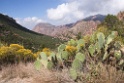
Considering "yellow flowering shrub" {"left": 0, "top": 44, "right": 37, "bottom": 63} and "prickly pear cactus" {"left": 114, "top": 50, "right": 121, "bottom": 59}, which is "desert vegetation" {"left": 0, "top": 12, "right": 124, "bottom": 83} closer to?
"prickly pear cactus" {"left": 114, "top": 50, "right": 121, "bottom": 59}

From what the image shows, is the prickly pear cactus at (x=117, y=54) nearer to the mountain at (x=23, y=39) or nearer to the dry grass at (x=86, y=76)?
the dry grass at (x=86, y=76)

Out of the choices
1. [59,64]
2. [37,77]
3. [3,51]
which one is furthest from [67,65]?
[3,51]

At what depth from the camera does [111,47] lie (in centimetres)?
823

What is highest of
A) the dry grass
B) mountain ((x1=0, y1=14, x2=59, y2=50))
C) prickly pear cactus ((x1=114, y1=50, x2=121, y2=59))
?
mountain ((x1=0, y1=14, x2=59, y2=50))

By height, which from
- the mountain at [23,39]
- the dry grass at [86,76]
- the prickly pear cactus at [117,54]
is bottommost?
the dry grass at [86,76]

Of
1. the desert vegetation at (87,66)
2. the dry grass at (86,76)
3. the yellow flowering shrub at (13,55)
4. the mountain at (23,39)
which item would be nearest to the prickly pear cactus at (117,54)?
the desert vegetation at (87,66)

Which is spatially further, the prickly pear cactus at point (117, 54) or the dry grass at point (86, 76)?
the prickly pear cactus at point (117, 54)

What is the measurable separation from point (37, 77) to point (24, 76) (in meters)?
1.64

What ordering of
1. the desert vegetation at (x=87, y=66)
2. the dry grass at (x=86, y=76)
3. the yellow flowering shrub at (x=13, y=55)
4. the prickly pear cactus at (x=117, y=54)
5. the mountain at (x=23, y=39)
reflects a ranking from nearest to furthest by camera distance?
the dry grass at (x=86, y=76)
the desert vegetation at (x=87, y=66)
the prickly pear cactus at (x=117, y=54)
the yellow flowering shrub at (x=13, y=55)
the mountain at (x=23, y=39)

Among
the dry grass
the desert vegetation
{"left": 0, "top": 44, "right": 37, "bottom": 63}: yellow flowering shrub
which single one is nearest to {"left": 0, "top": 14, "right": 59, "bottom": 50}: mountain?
{"left": 0, "top": 44, "right": 37, "bottom": 63}: yellow flowering shrub

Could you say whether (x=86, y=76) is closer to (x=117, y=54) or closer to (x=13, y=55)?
(x=117, y=54)

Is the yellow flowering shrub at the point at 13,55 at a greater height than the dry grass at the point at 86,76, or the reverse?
the yellow flowering shrub at the point at 13,55

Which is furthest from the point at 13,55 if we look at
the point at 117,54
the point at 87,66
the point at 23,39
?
the point at 23,39

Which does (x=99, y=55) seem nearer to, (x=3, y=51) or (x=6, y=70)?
(x=6, y=70)
